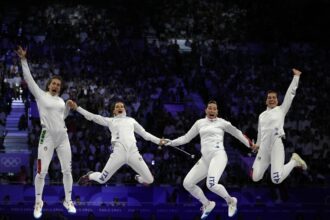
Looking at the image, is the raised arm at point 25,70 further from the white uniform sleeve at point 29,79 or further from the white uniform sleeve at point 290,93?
the white uniform sleeve at point 290,93

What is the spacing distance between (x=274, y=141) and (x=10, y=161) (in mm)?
11024

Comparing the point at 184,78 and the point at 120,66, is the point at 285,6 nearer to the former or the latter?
the point at 184,78

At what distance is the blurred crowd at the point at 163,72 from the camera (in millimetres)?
21516

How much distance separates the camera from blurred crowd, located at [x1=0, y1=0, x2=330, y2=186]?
21516 mm

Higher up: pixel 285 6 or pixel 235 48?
pixel 285 6

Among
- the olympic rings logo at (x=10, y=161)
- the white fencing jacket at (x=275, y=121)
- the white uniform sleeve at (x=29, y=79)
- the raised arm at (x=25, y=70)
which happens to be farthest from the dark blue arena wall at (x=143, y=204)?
the raised arm at (x=25, y=70)

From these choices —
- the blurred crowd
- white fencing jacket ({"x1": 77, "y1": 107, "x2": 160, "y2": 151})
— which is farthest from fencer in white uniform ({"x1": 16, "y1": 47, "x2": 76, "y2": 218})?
the blurred crowd

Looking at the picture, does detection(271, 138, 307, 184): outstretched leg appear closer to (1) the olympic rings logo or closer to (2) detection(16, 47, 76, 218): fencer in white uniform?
(2) detection(16, 47, 76, 218): fencer in white uniform

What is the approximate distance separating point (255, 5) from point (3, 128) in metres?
15.3

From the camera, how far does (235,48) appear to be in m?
29.4

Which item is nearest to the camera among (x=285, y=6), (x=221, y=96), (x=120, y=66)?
(x=221, y=96)

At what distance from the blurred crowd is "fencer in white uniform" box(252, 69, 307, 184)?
7164mm

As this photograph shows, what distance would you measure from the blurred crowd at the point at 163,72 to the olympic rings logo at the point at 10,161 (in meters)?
0.60

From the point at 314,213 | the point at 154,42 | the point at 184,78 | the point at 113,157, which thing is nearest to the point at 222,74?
the point at 184,78
